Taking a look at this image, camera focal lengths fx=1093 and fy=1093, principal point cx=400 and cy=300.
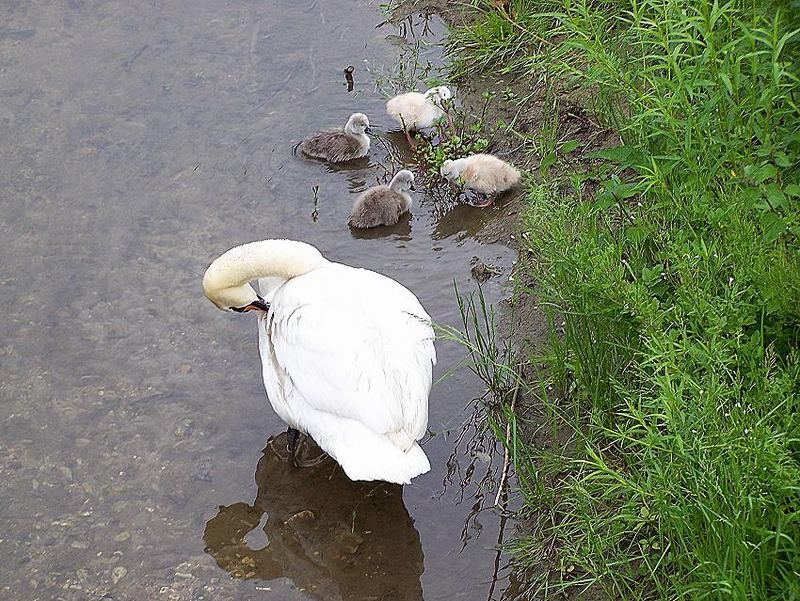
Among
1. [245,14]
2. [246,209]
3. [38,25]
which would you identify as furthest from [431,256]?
[38,25]

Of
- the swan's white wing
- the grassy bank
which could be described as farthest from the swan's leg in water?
the grassy bank

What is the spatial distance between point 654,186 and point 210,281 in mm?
2019

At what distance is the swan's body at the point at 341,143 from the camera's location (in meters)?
6.29

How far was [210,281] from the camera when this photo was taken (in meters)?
4.89

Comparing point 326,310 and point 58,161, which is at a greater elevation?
point 326,310

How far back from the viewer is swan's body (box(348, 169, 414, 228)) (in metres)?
5.80

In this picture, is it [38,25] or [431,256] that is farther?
[38,25]

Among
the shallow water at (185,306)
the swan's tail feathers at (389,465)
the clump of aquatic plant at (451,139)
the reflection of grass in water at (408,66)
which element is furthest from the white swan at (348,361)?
the reflection of grass in water at (408,66)

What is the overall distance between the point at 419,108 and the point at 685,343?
3.62 meters

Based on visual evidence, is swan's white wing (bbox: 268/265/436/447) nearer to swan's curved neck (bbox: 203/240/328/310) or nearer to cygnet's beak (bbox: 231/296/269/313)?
swan's curved neck (bbox: 203/240/328/310)

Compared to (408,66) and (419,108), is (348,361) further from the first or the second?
(408,66)

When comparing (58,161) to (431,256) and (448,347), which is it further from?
(448,347)

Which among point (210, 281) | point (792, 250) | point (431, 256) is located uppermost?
point (792, 250)

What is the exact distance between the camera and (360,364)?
418 centimetres
